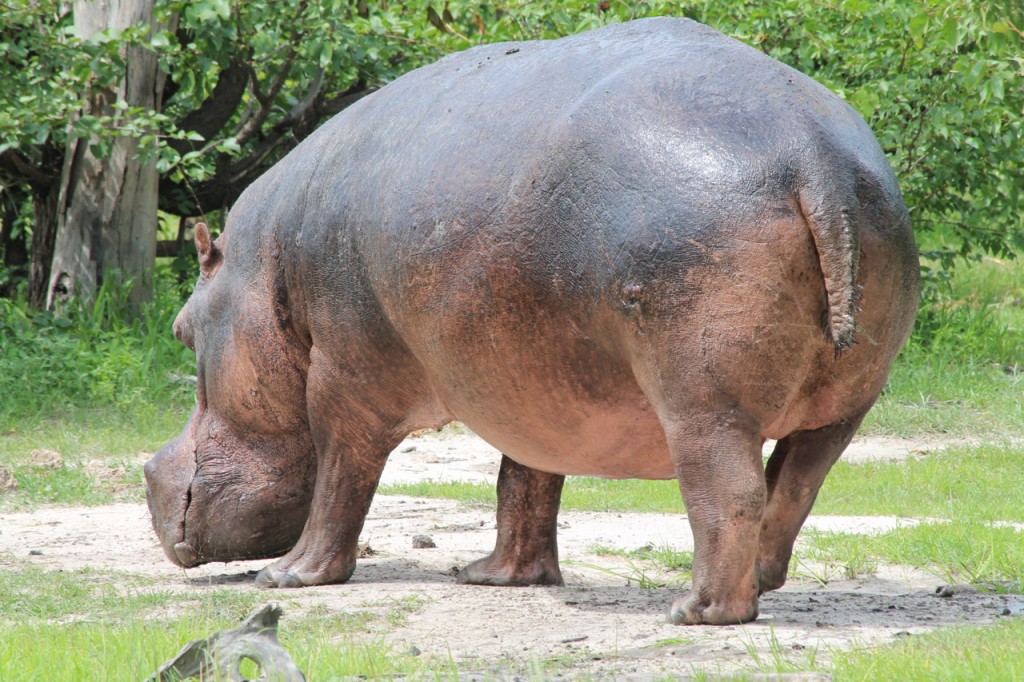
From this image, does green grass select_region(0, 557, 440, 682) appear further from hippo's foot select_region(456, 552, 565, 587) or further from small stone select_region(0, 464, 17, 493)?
small stone select_region(0, 464, 17, 493)

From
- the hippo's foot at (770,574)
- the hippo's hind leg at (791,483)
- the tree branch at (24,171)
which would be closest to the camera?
the hippo's hind leg at (791,483)

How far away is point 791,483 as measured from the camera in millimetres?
4102

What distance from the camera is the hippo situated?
353 cm

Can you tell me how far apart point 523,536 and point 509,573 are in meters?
0.14

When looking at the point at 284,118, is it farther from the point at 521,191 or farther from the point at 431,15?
the point at 521,191

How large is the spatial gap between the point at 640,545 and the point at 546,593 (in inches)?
42.7

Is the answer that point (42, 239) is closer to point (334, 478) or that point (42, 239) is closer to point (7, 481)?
point (7, 481)

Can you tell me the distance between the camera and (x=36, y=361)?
8.98 m

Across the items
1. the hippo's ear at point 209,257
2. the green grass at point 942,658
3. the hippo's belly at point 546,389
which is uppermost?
the hippo's ear at point 209,257

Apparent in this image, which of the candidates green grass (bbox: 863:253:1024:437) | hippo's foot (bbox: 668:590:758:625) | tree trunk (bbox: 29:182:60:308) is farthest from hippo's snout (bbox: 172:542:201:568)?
tree trunk (bbox: 29:182:60:308)

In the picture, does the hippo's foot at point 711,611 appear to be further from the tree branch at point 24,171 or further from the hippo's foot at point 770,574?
the tree branch at point 24,171

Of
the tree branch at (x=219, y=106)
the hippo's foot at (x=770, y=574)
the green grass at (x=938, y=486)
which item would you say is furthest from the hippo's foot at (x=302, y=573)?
the tree branch at (x=219, y=106)

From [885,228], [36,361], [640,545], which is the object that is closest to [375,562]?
[640,545]

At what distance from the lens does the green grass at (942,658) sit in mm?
2979
